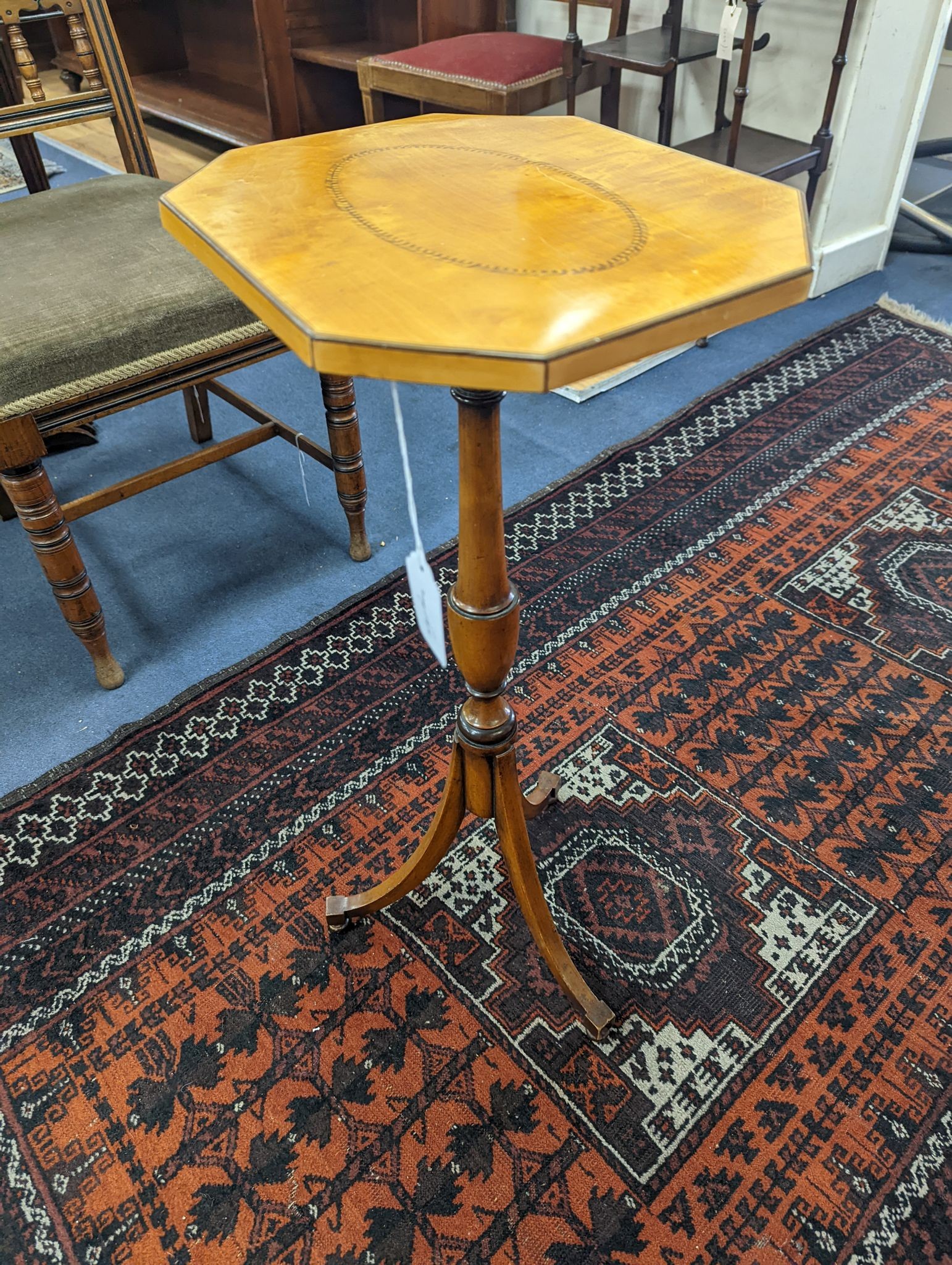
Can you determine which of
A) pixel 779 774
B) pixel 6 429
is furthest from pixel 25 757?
pixel 779 774

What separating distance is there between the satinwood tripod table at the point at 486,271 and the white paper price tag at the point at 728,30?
1222mm

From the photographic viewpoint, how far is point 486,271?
709mm

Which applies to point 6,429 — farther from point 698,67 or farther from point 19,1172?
point 698,67

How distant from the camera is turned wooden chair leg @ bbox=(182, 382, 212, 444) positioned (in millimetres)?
2041

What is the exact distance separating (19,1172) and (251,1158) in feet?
0.84

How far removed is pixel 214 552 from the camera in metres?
1.82

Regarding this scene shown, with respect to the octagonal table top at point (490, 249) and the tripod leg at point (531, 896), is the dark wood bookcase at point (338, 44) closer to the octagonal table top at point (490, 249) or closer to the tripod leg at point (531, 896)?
the octagonal table top at point (490, 249)

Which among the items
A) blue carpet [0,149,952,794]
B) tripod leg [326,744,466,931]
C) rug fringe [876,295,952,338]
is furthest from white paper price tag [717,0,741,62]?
tripod leg [326,744,466,931]

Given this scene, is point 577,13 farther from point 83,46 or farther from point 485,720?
point 485,720

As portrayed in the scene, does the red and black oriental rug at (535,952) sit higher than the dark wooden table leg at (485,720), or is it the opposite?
the dark wooden table leg at (485,720)

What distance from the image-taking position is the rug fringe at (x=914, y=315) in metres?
2.51

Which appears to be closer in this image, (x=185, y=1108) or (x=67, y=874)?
(x=185, y=1108)

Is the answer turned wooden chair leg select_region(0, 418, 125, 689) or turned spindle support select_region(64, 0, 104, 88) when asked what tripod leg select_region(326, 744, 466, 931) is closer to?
turned wooden chair leg select_region(0, 418, 125, 689)

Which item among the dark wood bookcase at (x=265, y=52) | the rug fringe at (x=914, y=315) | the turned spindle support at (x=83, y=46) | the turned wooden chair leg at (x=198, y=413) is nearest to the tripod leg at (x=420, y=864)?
the turned wooden chair leg at (x=198, y=413)
